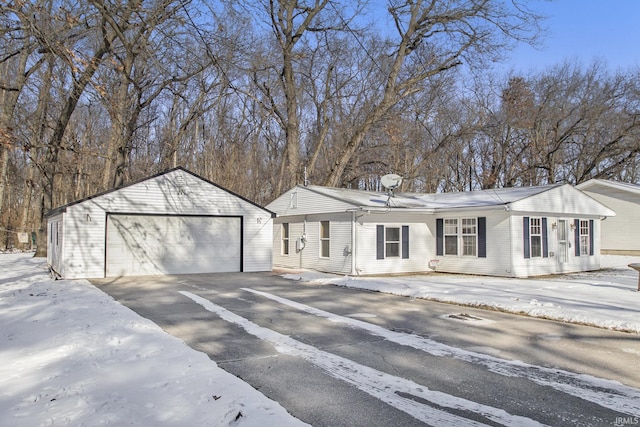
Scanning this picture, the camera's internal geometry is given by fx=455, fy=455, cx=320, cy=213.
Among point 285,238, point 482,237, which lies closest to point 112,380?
point 482,237

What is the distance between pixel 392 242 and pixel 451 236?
2323 millimetres

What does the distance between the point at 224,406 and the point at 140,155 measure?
32.3 meters

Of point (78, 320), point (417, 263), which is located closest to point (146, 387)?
point (78, 320)

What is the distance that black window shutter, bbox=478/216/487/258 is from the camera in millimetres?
15938

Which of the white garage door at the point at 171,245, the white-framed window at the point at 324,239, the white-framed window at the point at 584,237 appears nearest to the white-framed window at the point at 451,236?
the white-framed window at the point at 324,239

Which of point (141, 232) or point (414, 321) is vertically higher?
point (141, 232)

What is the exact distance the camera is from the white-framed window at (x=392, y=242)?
16578 mm

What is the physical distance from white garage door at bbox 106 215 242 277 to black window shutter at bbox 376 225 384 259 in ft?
17.4

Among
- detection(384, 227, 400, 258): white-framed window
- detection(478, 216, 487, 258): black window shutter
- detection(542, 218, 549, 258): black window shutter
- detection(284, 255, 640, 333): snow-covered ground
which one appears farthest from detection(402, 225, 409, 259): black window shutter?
detection(542, 218, 549, 258): black window shutter

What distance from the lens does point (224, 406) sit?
3.97 m

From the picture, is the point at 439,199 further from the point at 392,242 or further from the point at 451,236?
the point at 392,242

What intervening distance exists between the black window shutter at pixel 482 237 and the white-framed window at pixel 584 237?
16.7 feet

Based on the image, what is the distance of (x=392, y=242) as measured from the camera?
658 inches

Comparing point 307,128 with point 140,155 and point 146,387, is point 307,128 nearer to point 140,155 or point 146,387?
point 140,155
